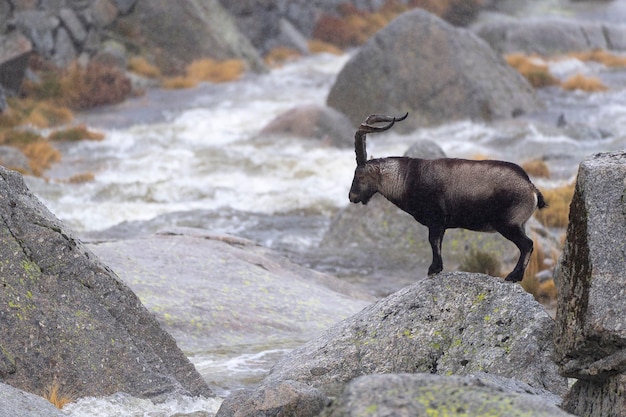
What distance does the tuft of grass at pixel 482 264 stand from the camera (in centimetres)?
1509

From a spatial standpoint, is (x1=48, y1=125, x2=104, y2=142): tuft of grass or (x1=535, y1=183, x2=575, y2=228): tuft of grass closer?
(x1=535, y1=183, x2=575, y2=228): tuft of grass

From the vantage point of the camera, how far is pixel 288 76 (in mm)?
38125

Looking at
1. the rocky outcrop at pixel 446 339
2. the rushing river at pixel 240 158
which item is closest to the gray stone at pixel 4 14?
the rushing river at pixel 240 158

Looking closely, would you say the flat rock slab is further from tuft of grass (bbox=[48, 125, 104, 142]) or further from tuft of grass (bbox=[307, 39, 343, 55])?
tuft of grass (bbox=[307, 39, 343, 55])

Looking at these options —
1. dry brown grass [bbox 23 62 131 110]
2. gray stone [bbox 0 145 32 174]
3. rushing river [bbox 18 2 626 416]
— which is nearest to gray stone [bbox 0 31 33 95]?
dry brown grass [bbox 23 62 131 110]

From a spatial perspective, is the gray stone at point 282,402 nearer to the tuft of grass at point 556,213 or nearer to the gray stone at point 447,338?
the gray stone at point 447,338

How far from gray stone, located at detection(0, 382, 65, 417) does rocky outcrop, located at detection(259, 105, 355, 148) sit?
786 inches

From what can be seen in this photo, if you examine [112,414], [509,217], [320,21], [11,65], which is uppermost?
[509,217]

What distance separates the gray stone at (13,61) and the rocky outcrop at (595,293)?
2623 cm

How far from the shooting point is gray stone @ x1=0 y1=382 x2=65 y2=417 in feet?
21.0

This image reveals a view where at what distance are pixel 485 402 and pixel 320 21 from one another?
143 feet

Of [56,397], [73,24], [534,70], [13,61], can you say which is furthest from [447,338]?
[73,24]

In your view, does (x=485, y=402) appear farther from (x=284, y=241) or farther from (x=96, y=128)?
(x=96, y=128)

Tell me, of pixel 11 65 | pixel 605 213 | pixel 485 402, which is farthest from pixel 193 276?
pixel 11 65
